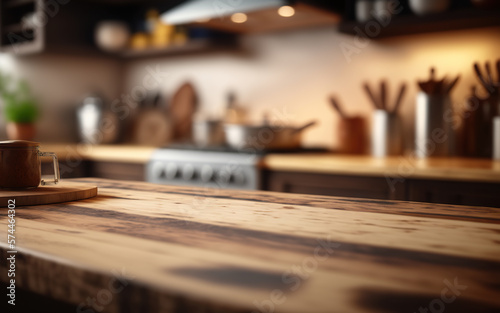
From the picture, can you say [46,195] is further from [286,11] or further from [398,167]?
[286,11]

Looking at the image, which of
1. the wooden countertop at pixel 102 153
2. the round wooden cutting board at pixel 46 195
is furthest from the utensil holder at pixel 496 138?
the round wooden cutting board at pixel 46 195

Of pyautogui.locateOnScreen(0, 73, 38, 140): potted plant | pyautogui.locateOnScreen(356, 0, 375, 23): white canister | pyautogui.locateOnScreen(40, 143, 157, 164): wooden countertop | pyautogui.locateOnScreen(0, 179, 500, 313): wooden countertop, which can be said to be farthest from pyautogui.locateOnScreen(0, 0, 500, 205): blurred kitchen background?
pyautogui.locateOnScreen(0, 179, 500, 313): wooden countertop

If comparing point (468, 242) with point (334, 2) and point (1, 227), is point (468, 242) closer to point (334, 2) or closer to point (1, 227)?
point (1, 227)

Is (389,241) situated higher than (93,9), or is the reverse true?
(93,9)

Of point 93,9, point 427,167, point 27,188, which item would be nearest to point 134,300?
point 27,188

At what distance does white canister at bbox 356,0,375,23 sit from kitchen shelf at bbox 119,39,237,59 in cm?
103

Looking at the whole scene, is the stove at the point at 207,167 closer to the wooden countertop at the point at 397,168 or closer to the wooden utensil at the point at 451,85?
the wooden countertop at the point at 397,168

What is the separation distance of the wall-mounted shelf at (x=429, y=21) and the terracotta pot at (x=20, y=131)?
2050 mm

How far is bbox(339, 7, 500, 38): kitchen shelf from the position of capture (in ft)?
7.00

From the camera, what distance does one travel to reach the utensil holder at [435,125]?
2.35m

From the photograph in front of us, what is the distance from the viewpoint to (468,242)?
2.12 feet

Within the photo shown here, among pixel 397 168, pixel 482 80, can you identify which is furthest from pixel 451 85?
pixel 397 168

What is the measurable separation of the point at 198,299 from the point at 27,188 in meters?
0.75

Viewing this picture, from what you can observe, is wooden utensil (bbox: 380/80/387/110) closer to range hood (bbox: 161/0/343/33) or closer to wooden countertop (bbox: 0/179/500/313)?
range hood (bbox: 161/0/343/33)
